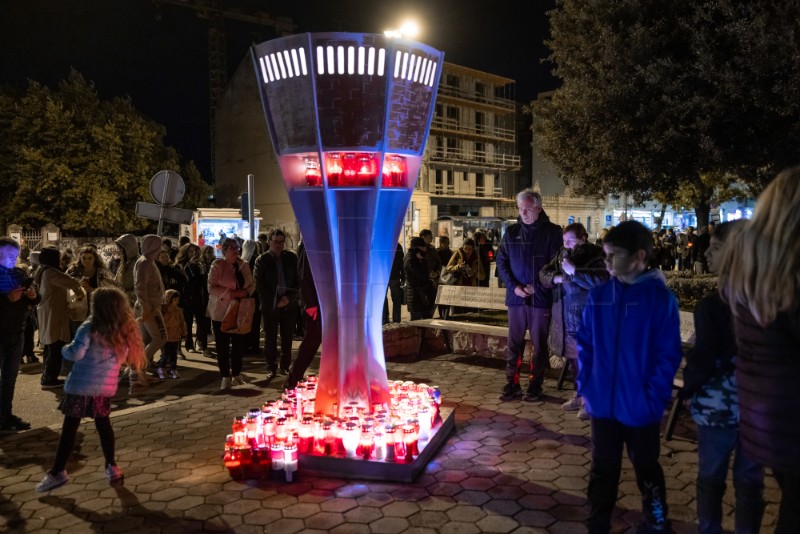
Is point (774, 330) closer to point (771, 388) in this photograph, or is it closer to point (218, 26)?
point (771, 388)

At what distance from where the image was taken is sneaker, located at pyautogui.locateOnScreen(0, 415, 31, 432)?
5757mm

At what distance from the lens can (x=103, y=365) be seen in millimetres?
4379

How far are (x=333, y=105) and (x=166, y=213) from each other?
546 cm

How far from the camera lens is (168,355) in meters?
8.00

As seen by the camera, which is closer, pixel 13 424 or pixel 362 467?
pixel 362 467

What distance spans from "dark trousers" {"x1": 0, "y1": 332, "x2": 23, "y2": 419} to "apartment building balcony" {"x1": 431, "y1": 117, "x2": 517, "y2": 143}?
130 feet

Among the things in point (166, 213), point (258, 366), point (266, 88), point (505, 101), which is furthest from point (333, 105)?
point (505, 101)

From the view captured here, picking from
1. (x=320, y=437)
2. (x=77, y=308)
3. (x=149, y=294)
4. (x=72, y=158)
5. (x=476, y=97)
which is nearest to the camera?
(x=320, y=437)

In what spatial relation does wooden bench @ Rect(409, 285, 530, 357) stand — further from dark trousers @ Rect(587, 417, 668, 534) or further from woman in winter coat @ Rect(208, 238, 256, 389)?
dark trousers @ Rect(587, 417, 668, 534)

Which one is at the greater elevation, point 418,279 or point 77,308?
point 418,279

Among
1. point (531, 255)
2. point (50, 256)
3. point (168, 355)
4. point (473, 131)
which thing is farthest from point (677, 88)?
point (473, 131)

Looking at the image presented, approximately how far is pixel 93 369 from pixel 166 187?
5.29m

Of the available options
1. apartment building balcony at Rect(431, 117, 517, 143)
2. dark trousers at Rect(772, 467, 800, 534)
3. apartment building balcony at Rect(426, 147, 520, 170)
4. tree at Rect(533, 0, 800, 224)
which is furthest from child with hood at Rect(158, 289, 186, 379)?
apartment building balcony at Rect(431, 117, 517, 143)

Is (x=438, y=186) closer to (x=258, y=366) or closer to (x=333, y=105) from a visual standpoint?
(x=258, y=366)
